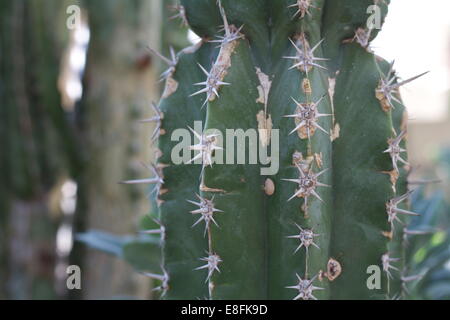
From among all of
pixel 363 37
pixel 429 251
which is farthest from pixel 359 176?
pixel 429 251

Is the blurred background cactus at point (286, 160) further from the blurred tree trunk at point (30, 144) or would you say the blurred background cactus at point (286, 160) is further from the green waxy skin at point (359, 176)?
the blurred tree trunk at point (30, 144)

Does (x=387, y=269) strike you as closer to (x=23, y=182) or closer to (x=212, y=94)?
(x=212, y=94)

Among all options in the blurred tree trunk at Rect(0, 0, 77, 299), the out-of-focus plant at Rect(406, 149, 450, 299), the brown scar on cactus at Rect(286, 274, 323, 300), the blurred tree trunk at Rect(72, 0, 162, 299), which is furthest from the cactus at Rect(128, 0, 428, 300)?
the blurred tree trunk at Rect(0, 0, 77, 299)

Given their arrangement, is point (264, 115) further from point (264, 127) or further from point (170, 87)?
point (170, 87)

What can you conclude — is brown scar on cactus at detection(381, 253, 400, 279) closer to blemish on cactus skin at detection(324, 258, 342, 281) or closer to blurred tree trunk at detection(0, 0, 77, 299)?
blemish on cactus skin at detection(324, 258, 342, 281)

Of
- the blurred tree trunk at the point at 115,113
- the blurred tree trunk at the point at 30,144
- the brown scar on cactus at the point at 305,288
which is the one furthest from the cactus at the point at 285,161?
the blurred tree trunk at the point at 30,144

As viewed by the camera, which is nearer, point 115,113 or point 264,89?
point 264,89

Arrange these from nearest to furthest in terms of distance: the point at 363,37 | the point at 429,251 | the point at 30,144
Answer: the point at 363,37 < the point at 429,251 < the point at 30,144
